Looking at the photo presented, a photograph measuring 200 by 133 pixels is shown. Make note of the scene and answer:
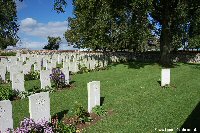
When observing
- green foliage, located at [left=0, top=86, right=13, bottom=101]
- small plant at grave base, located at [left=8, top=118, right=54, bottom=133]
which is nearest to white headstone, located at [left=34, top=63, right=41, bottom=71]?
green foliage, located at [left=0, top=86, right=13, bottom=101]

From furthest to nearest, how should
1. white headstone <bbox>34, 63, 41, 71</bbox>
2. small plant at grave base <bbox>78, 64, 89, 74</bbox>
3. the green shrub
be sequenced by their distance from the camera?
small plant at grave base <bbox>78, 64, 89, 74</bbox> → white headstone <bbox>34, 63, 41, 71</bbox> → the green shrub

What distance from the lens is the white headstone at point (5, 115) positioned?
8.26 meters

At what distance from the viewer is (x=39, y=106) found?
907 centimetres

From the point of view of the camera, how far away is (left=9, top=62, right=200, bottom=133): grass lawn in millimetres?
9578

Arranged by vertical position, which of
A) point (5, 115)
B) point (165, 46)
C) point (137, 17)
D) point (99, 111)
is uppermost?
point (137, 17)

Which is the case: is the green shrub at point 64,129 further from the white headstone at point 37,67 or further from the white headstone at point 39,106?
the white headstone at point 37,67

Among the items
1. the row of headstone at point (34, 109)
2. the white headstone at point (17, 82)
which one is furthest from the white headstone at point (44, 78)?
the row of headstone at point (34, 109)

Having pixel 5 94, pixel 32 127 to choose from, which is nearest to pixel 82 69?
pixel 5 94

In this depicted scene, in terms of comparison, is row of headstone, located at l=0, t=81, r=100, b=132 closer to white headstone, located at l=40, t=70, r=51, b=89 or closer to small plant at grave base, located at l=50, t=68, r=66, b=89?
white headstone, located at l=40, t=70, r=51, b=89

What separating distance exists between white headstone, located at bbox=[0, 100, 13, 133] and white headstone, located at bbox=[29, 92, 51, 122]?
611mm

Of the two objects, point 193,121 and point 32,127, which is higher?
point 32,127

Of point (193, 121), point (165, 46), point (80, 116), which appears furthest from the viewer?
point (165, 46)

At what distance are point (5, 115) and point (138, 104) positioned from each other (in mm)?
5559

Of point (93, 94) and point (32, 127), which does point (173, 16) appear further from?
point (32, 127)
